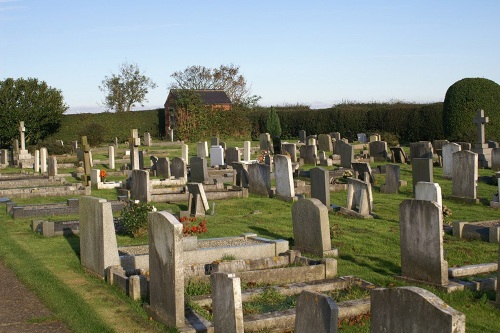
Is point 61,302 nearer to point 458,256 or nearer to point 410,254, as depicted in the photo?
point 410,254

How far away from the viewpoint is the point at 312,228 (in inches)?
506

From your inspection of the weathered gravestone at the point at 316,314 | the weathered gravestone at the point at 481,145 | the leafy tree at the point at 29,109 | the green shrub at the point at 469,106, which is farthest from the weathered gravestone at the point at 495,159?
the leafy tree at the point at 29,109

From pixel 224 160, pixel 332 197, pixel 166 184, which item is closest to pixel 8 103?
pixel 224 160

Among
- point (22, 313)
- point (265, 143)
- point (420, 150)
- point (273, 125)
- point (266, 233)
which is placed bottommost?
point (22, 313)

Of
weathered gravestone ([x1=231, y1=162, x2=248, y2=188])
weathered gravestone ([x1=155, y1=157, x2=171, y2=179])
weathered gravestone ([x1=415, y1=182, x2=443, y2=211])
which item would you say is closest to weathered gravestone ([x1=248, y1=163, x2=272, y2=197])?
weathered gravestone ([x1=231, y1=162, x2=248, y2=188])

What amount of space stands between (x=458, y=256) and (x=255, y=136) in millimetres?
44013

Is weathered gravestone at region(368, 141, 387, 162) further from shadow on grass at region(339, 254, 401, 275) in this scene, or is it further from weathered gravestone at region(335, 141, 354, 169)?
shadow on grass at region(339, 254, 401, 275)

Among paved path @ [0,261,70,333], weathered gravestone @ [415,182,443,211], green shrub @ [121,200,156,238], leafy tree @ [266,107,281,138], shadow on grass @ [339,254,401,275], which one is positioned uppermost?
leafy tree @ [266,107,281,138]

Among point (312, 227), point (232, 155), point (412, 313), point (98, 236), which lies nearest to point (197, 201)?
point (312, 227)

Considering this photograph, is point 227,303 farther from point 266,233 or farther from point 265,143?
point 265,143

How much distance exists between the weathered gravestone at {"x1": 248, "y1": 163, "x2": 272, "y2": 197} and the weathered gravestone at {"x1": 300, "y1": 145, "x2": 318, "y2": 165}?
1013 centimetres

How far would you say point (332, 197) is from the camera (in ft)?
70.6

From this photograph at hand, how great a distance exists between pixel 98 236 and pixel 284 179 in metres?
9.98

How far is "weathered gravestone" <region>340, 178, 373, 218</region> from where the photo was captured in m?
17.5
